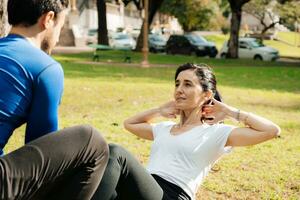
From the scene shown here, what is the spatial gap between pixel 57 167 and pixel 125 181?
2.05 ft

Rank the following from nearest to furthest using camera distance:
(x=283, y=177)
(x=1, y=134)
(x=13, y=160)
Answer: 1. (x=13, y=160)
2. (x=1, y=134)
3. (x=283, y=177)

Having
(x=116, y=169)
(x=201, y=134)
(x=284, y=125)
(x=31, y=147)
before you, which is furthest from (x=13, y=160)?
(x=284, y=125)

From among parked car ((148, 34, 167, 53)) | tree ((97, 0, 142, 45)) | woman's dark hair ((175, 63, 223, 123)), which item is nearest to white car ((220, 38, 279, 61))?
parked car ((148, 34, 167, 53))

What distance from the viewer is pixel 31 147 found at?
2818 millimetres

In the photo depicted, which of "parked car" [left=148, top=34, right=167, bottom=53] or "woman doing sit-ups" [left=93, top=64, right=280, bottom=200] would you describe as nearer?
"woman doing sit-ups" [left=93, top=64, right=280, bottom=200]

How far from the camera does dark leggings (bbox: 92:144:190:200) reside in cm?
328

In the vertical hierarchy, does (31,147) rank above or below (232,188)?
above

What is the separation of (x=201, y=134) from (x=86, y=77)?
13.1 m

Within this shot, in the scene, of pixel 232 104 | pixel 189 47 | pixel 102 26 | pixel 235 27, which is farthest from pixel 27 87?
pixel 189 47

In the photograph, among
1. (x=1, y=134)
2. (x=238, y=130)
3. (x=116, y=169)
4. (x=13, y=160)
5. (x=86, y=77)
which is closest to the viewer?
(x=13, y=160)

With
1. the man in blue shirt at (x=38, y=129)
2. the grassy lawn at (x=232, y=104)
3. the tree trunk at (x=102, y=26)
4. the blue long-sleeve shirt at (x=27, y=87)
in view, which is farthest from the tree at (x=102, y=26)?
the blue long-sleeve shirt at (x=27, y=87)

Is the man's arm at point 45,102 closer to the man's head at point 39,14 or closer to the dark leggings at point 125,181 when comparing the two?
the man's head at point 39,14

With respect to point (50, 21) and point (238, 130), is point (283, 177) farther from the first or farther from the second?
point (50, 21)

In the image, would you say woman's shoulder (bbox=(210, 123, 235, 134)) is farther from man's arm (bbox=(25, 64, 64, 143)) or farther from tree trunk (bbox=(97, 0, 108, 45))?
tree trunk (bbox=(97, 0, 108, 45))
